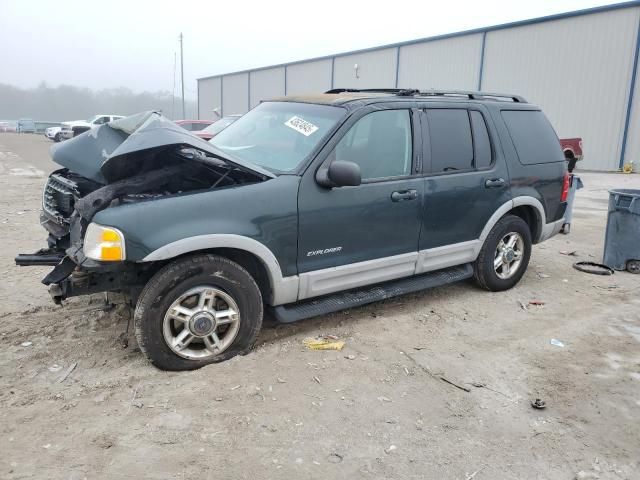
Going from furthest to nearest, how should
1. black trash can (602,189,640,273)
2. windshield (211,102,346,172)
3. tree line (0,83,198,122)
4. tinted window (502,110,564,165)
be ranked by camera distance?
1. tree line (0,83,198,122)
2. black trash can (602,189,640,273)
3. tinted window (502,110,564,165)
4. windshield (211,102,346,172)

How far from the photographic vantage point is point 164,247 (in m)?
3.42

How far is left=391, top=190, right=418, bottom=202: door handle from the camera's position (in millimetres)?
4434

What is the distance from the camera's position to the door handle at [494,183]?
513 centimetres

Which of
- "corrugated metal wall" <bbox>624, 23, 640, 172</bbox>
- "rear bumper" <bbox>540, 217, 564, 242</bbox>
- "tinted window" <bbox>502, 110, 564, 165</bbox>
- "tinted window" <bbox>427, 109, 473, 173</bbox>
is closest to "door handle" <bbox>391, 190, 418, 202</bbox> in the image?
"tinted window" <bbox>427, 109, 473, 173</bbox>

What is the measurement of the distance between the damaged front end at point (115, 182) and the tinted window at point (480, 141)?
2.23m

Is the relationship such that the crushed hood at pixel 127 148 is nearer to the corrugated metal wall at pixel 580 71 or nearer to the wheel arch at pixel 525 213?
the wheel arch at pixel 525 213

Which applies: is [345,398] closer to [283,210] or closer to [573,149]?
[283,210]

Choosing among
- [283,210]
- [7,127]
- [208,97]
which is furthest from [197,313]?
[7,127]

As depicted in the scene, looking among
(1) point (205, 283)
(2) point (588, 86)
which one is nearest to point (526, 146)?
(1) point (205, 283)

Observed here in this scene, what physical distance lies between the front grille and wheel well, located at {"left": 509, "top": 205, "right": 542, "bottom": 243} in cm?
416

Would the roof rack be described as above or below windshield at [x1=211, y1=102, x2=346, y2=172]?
above

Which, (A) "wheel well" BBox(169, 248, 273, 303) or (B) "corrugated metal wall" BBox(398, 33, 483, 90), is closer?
(A) "wheel well" BBox(169, 248, 273, 303)

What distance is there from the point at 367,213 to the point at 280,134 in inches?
39.3

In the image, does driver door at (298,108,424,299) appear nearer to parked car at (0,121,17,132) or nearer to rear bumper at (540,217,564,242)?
rear bumper at (540,217,564,242)
